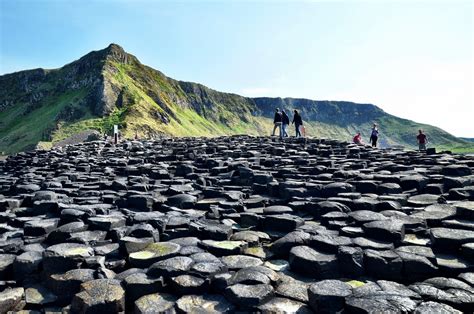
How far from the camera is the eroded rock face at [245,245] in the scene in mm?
4344

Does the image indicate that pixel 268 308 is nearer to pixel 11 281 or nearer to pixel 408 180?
pixel 11 281

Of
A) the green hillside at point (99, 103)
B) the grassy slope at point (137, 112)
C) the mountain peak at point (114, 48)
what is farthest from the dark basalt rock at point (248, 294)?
the mountain peak at point (114, 48)

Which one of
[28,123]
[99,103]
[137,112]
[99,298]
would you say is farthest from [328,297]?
[28,123]

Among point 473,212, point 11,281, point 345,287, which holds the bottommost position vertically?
point 11,281

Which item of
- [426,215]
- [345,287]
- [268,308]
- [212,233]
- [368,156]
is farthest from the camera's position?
[368,156]

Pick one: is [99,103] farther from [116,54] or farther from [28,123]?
[116,54]

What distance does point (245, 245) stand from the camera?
232 inches

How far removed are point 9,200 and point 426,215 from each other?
899 centimetres

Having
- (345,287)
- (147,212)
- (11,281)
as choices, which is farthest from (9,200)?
(345,287)

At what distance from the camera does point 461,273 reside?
4766mm

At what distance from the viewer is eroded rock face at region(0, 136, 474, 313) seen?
4344 mm

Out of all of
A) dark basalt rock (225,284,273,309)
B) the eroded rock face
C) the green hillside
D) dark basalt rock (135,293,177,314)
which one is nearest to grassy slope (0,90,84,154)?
the green hillside

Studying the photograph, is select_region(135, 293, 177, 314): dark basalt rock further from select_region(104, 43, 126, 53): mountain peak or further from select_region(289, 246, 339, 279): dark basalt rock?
select_region(104, 43, 126, 53): mountain peak

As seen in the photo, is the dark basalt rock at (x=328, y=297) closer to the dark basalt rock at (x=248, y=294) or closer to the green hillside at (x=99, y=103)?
the dark basalt rock at (x=248, y=294)
